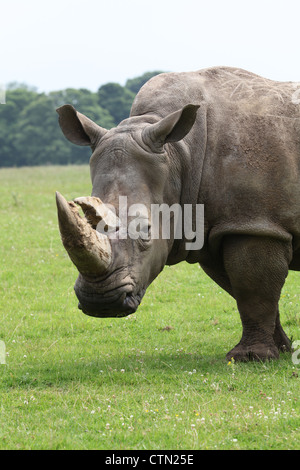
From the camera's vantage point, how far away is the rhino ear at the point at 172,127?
6559 millimetres

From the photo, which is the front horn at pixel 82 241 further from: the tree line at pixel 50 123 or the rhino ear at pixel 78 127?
the tree line at pixel 50 123

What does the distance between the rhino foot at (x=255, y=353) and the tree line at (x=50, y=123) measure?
2114 inches

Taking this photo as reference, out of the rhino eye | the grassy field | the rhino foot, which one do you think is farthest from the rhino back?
the grassy field

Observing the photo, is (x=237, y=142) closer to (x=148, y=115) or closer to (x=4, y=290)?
(x=148, y=115)

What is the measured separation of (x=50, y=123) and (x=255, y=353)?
65.1 metres

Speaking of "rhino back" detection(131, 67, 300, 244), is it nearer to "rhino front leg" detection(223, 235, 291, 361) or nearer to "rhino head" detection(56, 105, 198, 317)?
"rhino front leg" detection(223, 235, 291, 361)

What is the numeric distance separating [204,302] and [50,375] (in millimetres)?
3871

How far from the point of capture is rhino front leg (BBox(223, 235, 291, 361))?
278 inches

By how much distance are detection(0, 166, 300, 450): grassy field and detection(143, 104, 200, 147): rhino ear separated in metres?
2.10

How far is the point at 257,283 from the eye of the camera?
7094 millimetres

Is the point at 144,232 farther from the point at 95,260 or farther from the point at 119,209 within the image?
the point at 95,260

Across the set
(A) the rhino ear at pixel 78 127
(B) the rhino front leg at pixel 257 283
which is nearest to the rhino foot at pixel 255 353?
(B) the rhino front leg at pixel 257 283

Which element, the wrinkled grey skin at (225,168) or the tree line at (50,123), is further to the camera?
the tree line at (50,123)
